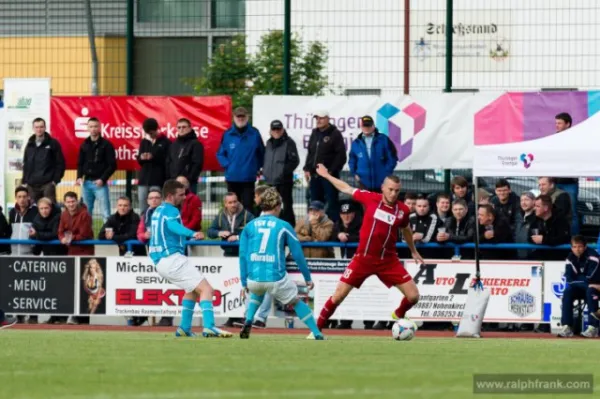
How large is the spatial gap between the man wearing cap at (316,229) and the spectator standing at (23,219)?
163 inches

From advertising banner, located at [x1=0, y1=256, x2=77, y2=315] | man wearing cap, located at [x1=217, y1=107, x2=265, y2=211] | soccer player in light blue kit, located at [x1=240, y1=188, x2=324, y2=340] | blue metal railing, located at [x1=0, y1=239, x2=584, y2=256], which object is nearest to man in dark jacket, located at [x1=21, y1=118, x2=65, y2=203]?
blue metal railing, located at [x1=0, y1=239, x2=584, y2=256]

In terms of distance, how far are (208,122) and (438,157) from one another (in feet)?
12.0

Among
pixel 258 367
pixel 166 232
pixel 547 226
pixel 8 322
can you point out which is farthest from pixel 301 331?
pixel 258 367

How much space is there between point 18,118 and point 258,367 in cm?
1195

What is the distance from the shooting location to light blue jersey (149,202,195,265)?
15.4m

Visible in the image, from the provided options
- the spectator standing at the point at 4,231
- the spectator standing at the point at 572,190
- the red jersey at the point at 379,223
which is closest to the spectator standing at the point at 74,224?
the spectator standing at the point at 4,231

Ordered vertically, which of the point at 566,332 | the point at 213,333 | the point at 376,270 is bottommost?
the point at 566,332

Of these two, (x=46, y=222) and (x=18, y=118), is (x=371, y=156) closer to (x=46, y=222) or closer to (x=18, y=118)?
(x=46, y=222)

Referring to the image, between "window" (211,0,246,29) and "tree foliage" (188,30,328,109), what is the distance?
0.25 metres

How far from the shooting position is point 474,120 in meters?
20.5

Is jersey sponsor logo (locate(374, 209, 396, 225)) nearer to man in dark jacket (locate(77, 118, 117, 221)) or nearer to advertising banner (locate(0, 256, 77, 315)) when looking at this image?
man in dark jacket (locate(77, 118, 117, 221))

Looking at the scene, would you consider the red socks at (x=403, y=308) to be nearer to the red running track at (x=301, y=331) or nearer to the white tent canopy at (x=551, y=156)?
the red running track at (x=301, y=331)

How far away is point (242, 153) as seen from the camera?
793 inches

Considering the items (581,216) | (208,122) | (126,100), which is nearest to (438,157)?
(581,216)
